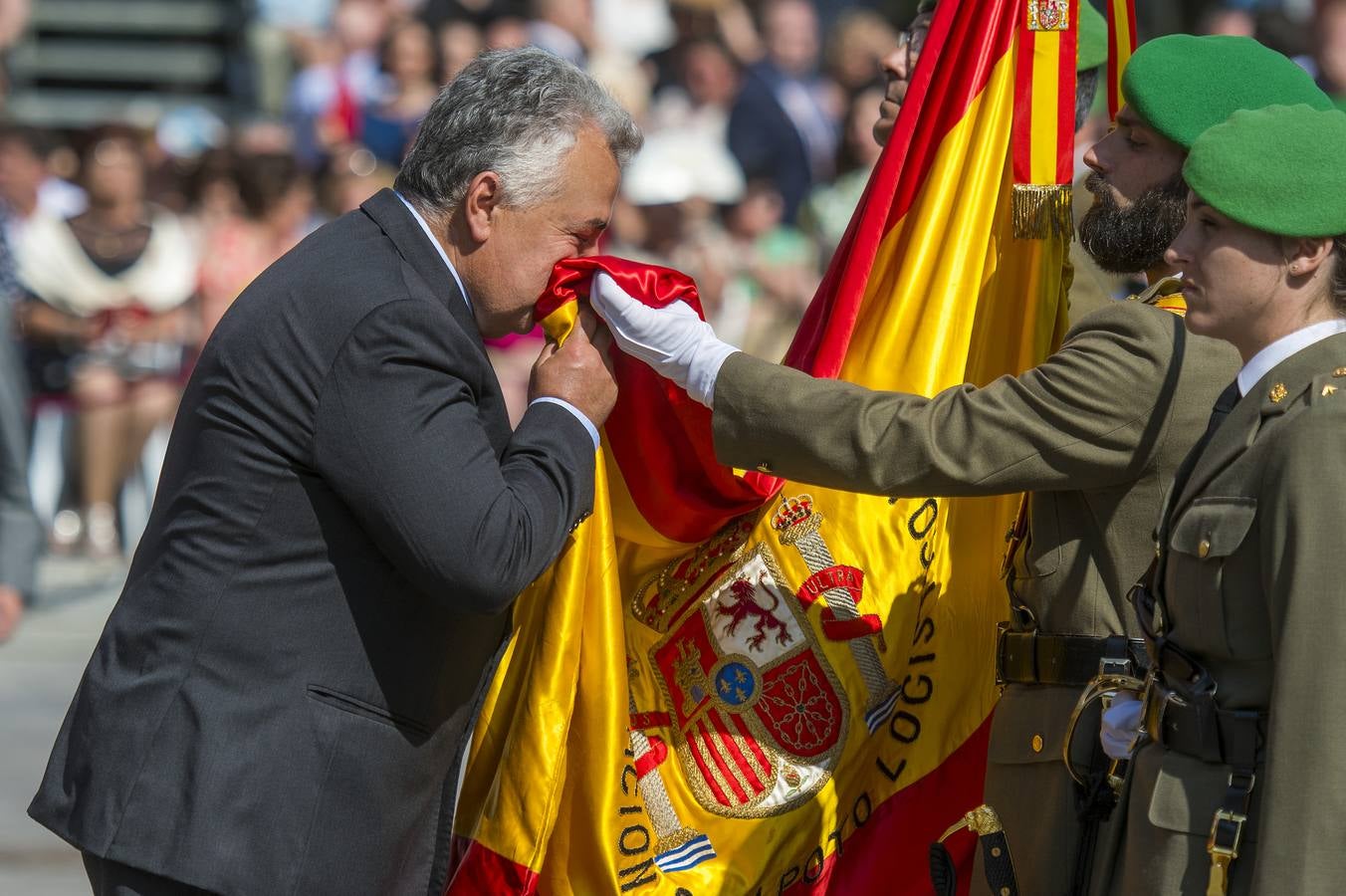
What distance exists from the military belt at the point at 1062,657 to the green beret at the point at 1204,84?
0.87m

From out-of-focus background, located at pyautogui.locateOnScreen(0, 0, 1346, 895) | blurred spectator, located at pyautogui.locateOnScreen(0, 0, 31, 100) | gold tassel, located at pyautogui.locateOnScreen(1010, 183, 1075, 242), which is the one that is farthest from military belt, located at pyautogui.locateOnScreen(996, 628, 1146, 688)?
blurred spectator, located at pyautogui.locateOnScreen(0, 0, 31, 100)

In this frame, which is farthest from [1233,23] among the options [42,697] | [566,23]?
[42,697]

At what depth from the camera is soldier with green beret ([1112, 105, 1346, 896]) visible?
102 inches

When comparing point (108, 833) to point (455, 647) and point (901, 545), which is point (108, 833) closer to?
point (455, 647)

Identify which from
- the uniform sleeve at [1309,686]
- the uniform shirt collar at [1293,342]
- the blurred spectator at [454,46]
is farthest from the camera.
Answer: the blurred spectator at [454,46]

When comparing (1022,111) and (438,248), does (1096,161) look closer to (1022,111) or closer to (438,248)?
(1022,111)

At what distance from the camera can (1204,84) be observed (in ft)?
10.9

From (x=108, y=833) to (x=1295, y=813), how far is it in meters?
1.72

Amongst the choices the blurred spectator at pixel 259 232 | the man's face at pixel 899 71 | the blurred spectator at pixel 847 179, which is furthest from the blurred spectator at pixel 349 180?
the man's face at pixel 899 71

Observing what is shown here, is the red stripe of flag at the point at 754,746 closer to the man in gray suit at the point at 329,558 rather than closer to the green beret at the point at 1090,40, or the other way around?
the man in gray suit at the point at 329,558

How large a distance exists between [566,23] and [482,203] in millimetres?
8370

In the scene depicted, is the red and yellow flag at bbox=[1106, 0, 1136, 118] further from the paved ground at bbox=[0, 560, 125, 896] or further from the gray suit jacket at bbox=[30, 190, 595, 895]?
the paved ground at bbox=[0, 560, 125, 896]

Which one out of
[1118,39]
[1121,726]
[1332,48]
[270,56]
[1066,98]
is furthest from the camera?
[270,56]

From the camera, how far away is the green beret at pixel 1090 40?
15.0 feet
